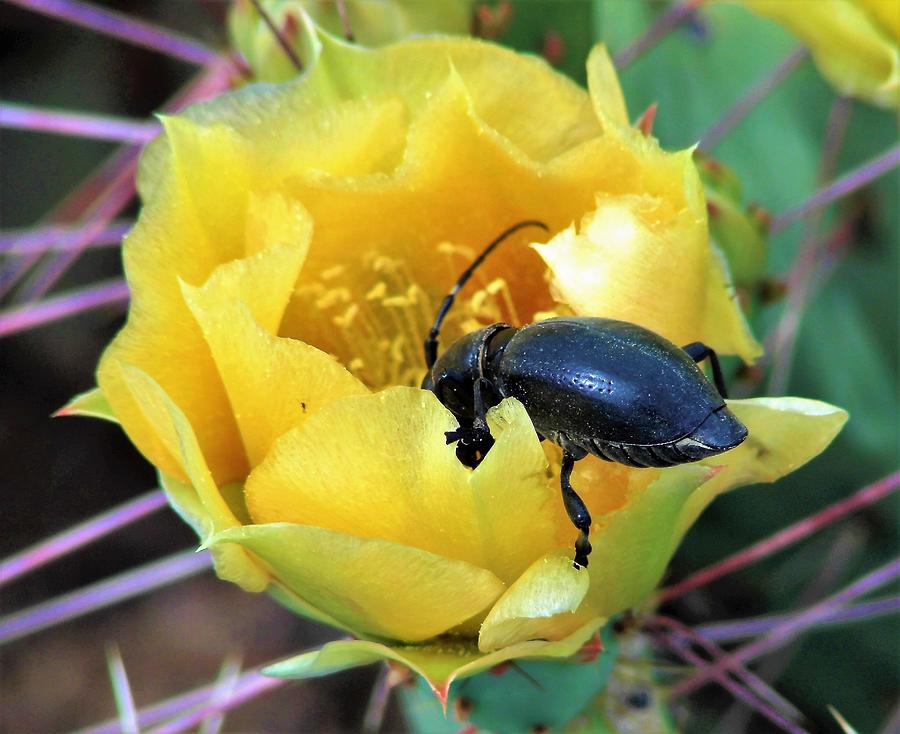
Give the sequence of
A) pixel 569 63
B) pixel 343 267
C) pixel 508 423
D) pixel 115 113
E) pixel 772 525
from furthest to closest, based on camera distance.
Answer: pixel 115 113
pixel 772 525
pixel 569 63
pixel 343 267
pixel 508 423

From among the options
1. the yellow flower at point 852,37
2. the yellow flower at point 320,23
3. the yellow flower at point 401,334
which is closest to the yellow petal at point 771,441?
the yellow flower at point 401,334

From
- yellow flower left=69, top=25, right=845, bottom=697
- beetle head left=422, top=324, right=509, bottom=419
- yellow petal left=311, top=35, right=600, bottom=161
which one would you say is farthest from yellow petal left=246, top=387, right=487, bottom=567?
yellow petal left=311, top=35, right=600, bottom=161

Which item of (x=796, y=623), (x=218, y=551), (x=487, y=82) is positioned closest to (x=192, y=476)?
(x=218, y=551)

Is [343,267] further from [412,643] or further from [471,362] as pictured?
[412,643]

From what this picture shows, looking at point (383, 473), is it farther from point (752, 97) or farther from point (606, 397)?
point (752, 97)

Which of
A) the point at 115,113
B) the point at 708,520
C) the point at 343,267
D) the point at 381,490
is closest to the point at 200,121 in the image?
the point at 343,267

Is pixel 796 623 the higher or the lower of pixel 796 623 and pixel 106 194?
the lower

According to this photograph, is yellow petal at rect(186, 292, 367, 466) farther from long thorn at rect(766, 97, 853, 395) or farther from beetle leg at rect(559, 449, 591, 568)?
long thorn at rect(766, 97, 853, 395)
